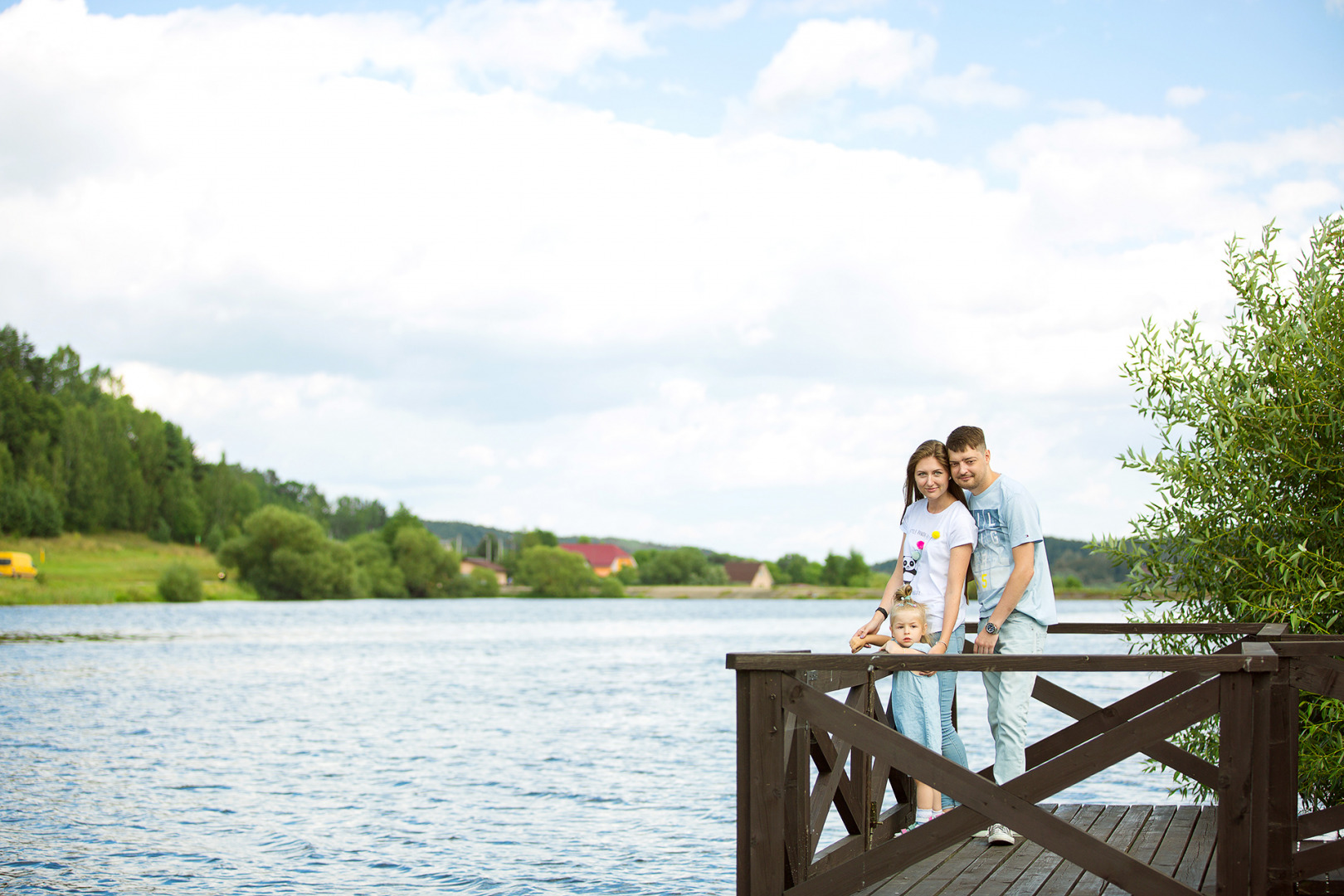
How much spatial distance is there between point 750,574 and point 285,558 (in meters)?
71.2

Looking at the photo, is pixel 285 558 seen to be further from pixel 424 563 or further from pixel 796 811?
pixel 796 811

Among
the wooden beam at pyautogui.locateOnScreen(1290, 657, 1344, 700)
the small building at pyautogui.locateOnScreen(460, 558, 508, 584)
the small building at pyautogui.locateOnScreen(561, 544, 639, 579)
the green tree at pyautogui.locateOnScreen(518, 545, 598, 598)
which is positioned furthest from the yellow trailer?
the wooden beam at pyautogui.locateOnScreen(1290, 657, 1344, 700)

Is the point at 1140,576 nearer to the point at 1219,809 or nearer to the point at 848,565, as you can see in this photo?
the point at 1219,809

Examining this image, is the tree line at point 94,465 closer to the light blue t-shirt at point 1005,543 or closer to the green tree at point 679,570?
the green tree at point 679,570

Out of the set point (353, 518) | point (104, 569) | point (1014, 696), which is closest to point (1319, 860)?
point (1014, 696)

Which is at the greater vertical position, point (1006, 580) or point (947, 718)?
point (1006, 580)

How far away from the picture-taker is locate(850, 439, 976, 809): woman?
584cm

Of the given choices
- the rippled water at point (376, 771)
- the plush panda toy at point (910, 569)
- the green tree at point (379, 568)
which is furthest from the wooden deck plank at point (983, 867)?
the green tree at point (379, 568)

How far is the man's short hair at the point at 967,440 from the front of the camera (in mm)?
5969

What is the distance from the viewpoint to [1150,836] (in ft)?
21.6

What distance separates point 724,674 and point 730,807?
939 inches

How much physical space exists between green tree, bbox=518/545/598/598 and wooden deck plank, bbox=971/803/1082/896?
115 metres

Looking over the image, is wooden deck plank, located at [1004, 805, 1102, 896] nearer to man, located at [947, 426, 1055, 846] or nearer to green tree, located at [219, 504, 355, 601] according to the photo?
man, located at [947, 426, 1055, 846]

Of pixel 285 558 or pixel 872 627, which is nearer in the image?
pixel 872 627
